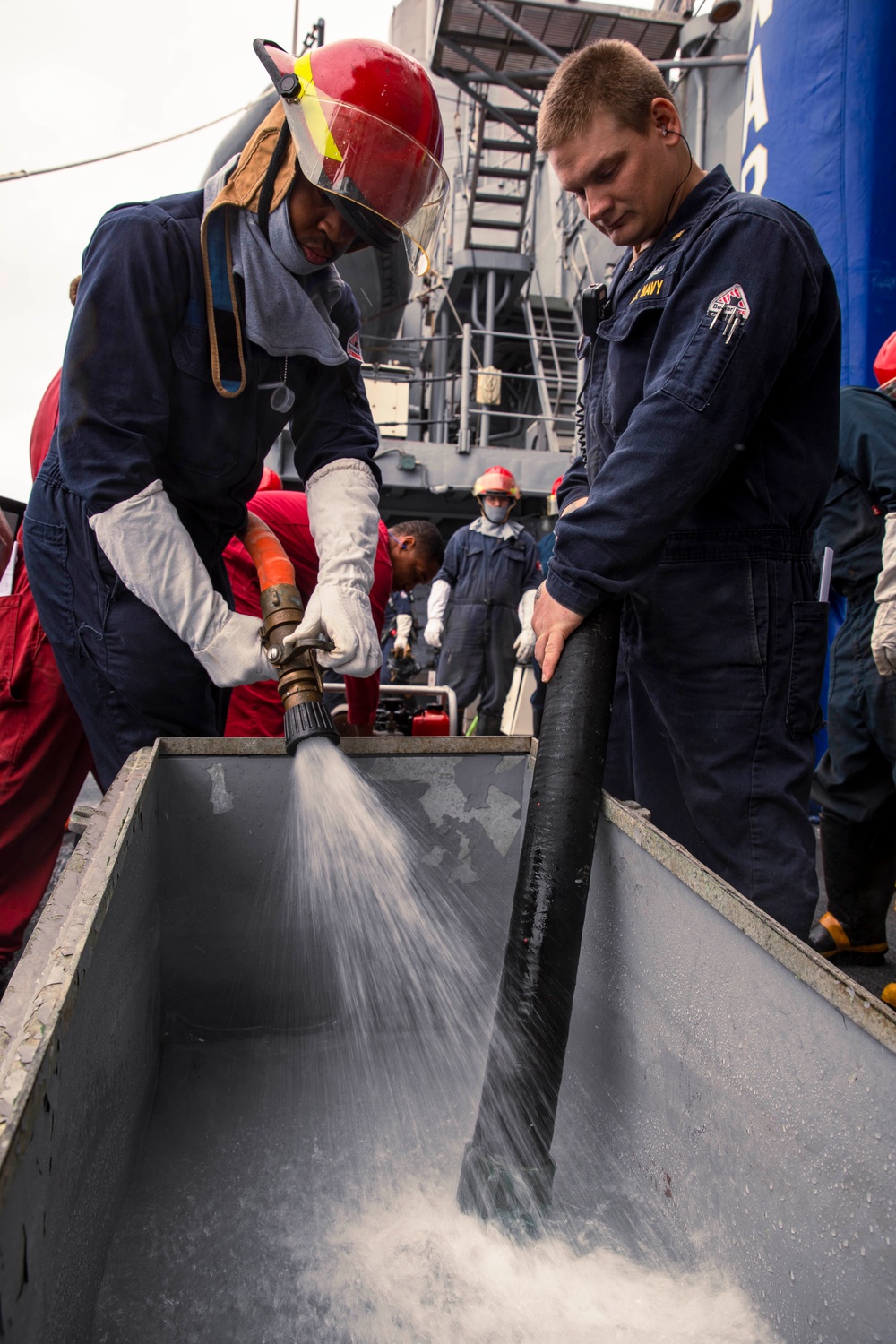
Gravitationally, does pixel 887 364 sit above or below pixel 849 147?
below

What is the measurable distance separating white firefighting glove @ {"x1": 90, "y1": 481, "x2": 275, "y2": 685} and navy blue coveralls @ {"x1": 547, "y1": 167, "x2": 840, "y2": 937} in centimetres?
60

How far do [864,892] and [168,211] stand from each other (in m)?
2.56

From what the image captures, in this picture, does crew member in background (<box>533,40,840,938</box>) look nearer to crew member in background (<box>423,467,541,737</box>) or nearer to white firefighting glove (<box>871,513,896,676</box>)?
white firefighting glove (<box>871,513,896,676</box>)

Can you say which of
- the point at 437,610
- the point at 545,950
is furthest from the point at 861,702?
the point at 437,610

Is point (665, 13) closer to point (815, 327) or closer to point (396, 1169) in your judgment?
point (815, 327)

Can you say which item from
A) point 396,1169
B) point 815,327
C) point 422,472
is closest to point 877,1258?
point 396,1169

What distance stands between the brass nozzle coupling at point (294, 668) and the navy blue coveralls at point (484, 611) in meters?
4.52

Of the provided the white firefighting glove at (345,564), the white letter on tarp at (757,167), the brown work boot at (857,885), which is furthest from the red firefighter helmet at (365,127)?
the white letter on tarp at (757,167)

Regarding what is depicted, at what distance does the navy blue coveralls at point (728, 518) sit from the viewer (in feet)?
4.56

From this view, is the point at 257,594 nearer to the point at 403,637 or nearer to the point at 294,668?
the point at 294,668

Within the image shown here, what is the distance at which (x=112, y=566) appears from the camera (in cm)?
161

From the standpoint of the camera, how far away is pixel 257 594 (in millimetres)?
2721

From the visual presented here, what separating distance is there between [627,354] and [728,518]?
0.38 meters

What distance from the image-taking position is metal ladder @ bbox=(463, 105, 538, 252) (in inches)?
368
